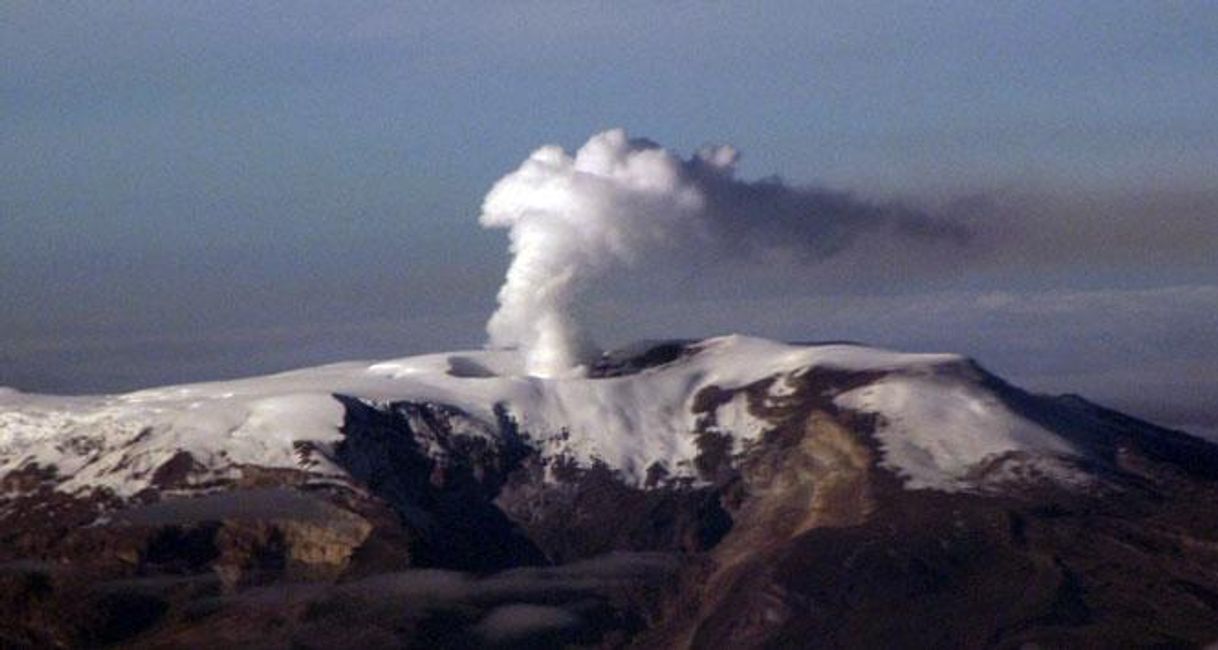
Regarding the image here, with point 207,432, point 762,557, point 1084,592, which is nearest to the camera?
point 1084,592

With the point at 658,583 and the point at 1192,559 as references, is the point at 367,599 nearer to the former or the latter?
the point at 658,583

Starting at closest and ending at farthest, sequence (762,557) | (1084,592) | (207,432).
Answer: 1. (1084,592)
2. (762,557)
3. (207,432)

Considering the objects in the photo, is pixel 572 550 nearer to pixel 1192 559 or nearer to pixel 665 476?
pixel 665 476

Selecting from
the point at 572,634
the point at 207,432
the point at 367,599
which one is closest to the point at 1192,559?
the point at 572,634

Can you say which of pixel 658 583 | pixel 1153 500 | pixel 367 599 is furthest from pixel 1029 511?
pixel 367 599

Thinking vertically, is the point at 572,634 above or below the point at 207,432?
below

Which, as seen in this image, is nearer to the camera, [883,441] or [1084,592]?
[1084,592]
